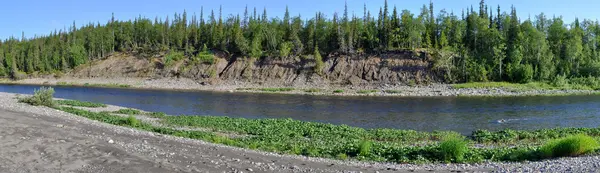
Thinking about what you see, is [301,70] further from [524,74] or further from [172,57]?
[524,74]

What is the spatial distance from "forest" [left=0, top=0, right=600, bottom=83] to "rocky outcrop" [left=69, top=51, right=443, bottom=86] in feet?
10.4

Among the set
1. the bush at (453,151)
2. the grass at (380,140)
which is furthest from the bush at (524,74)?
the bush at (453,151)

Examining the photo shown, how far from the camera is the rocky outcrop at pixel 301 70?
95.6m

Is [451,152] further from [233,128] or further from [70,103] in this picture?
[70,103]

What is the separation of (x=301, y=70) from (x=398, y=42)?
25.3 meters

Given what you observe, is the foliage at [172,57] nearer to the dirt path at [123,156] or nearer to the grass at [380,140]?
the grass at [380,140]

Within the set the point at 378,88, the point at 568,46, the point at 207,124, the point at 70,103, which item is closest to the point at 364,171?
the point at 207,124

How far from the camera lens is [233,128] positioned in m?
30.3

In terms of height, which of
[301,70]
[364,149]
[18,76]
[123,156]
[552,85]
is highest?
[18,76]

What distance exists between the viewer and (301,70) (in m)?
105

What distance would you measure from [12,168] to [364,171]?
1170 cm

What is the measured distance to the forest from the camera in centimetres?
9254

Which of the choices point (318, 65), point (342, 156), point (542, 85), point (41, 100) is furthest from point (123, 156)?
point (318, 65)

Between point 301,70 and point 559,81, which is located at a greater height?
point 301,70
